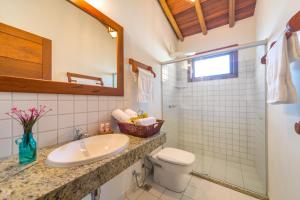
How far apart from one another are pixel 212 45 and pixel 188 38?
0.56m

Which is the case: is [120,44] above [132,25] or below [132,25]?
below

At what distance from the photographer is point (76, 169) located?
0.59 metres

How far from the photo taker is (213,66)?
2414 millimetres

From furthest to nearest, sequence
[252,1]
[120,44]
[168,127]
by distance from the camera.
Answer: [168,127], [252,1], [120,44]

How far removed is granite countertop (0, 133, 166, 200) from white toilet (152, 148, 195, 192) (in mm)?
943

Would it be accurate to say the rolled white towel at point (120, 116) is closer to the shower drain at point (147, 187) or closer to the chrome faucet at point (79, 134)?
the chrome faucet at point (79, 134)

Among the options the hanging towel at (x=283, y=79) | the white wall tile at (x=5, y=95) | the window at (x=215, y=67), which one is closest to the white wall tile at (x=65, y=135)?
the white wall tile at (x=5, y=95)

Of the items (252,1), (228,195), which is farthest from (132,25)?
(228,195)

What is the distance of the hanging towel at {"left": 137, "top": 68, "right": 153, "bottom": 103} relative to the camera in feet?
5.26

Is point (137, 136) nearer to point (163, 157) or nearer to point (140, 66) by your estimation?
point (163, 157)

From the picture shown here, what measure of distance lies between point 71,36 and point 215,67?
229 centimetres

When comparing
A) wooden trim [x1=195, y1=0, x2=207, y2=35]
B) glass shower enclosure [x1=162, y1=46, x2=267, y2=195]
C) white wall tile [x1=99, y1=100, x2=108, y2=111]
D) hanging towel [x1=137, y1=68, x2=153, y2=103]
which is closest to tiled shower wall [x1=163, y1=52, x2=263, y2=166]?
glass shower enclosure [x1=162, y1=46, x2=267, y2=195]

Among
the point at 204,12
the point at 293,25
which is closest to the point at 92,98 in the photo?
the point at 293,25

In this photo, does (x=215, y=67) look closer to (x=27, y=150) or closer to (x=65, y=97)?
(x=65, y=97)
